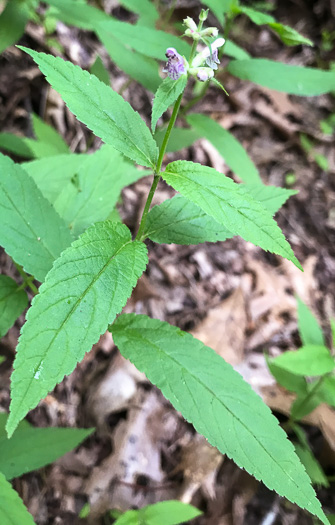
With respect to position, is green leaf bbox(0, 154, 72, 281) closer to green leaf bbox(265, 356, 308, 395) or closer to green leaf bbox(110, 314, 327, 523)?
green leaf bbox(110, 314, 327, 523)

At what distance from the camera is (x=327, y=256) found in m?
4.96

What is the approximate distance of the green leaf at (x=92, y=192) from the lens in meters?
1.99

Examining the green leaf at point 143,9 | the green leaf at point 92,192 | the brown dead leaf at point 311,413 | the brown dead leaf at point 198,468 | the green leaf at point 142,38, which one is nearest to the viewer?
the green leaf at point 92,192

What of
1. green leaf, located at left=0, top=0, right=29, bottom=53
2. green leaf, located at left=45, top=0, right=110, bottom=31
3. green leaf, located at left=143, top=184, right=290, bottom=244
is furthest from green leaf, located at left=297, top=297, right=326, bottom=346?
green leaf, located at left=0, top=0, right=29, bottom=53

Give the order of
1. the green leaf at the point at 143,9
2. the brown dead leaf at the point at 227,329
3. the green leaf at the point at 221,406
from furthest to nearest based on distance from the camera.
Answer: the brown dead leaf at the point at 227,329
the green leaf at the point at 143,9
the green leaf at the point at 221,406

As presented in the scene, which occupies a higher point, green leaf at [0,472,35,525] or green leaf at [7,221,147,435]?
green leaf at [7,221,147,435]

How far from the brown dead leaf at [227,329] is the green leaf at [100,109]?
7.44ft

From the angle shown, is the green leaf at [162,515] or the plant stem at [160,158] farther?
the green leaf at [162,515]

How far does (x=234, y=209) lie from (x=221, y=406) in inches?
25.7

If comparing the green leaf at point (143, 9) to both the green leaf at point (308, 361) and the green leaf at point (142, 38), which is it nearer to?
the green leaf at point (142, 38)

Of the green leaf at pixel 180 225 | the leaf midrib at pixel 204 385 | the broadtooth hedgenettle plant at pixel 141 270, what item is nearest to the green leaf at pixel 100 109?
the broadtooth hedgenettle plant at pixel 141 270

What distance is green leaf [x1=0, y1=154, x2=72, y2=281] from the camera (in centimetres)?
164

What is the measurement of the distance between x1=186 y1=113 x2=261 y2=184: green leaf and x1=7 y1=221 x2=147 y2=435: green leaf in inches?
65.3

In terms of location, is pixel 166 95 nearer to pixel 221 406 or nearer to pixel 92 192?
pixel 92 192
